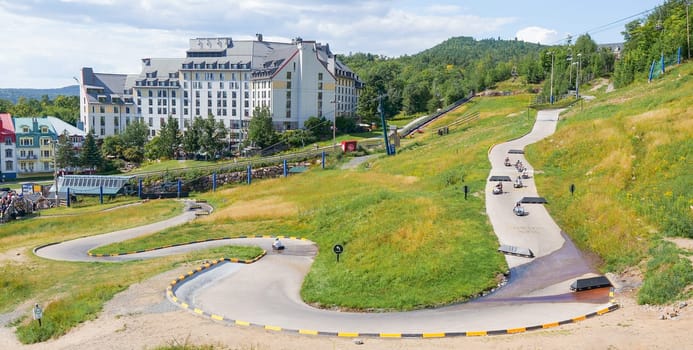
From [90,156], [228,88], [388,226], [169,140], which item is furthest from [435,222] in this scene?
[228,88]

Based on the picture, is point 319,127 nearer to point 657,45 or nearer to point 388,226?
point 657,45

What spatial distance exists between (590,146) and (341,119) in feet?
209

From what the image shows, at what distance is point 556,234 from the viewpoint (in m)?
32.2

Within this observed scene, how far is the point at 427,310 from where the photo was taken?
75.9 feet

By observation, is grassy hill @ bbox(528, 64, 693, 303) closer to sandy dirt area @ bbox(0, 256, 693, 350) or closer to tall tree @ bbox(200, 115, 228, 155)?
sandy dirt area @ bbox(0, 256, 693, 350)

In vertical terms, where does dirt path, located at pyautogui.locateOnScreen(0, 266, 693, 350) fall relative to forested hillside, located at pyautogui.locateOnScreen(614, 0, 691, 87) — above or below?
below

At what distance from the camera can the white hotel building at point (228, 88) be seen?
106 metres

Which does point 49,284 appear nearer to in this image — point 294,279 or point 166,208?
point 294,279

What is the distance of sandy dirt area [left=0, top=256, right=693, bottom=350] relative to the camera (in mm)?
18234

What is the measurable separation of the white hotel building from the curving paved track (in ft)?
235

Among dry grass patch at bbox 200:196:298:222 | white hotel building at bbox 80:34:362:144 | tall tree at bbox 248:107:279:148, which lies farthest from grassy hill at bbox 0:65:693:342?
white hotel building at bbox 80:34:362:144

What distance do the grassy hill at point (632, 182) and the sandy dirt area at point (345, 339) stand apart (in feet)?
7.75

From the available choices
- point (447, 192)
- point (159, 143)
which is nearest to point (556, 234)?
point (447, 192)

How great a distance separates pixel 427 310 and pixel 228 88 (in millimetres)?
97583
